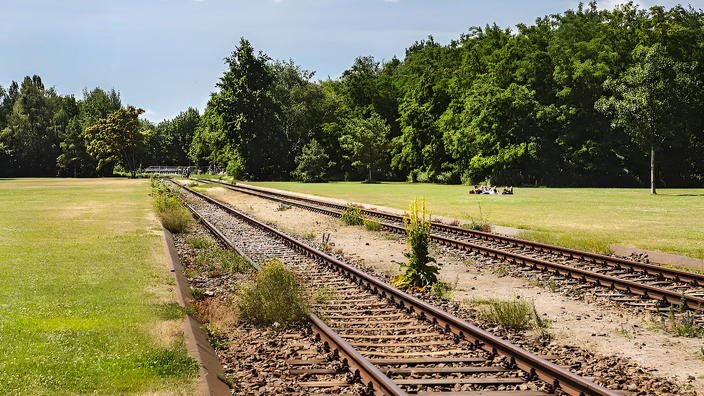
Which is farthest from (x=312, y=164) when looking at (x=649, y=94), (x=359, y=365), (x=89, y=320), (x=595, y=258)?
(x=359, y=365)

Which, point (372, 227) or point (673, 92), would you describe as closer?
point (372, 227)

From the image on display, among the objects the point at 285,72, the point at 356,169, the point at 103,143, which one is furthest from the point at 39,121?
the point at 356,169

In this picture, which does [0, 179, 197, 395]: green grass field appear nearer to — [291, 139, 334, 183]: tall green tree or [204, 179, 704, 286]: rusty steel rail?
[204, 179, 704, 286]: rusty steel rail

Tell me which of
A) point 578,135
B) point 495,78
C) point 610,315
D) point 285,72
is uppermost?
point 285,72

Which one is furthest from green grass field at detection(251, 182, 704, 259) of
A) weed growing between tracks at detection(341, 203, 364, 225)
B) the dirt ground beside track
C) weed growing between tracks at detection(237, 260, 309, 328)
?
weed growing between tracks at detection(237, 260, 309, 328)

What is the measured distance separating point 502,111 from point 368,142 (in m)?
21.2

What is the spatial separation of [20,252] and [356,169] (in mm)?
75993

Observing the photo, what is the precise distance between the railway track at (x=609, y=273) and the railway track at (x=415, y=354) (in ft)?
12.4

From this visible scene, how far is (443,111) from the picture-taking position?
80500 mm

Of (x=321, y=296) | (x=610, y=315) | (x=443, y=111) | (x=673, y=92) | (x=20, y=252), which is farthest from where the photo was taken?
(x=443, y=111)

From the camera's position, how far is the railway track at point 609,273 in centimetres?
986

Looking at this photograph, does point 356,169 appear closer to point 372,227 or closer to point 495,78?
point 495,78

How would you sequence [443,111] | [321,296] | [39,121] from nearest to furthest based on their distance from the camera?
[321,296]
[443,111]
[39,121]

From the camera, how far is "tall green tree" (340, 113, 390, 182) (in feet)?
261
